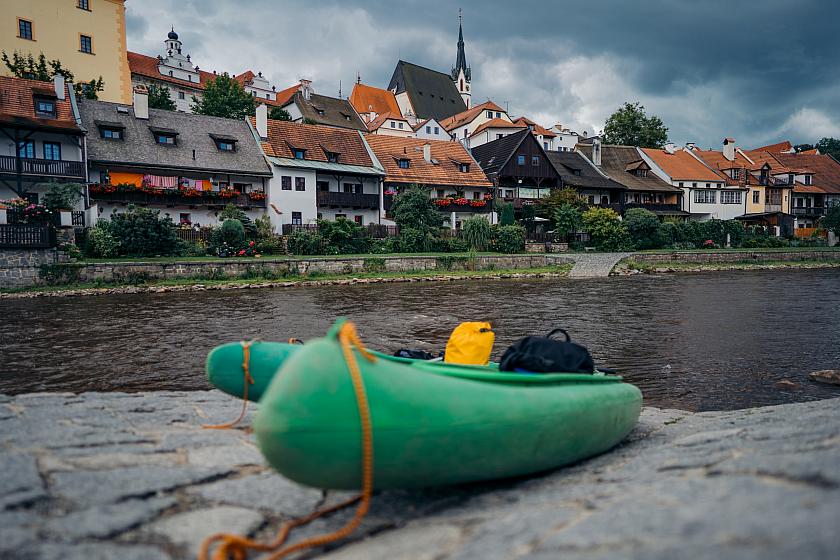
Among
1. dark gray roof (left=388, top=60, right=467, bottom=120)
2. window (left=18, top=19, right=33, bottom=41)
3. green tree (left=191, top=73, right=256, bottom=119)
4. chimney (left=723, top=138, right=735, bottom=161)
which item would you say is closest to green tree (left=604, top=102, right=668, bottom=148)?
chimney (left=723, top=138, right=735, bottom=161)

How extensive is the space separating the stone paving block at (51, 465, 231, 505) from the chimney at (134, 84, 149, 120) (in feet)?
121

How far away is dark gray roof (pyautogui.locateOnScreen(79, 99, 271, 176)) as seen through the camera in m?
32.3

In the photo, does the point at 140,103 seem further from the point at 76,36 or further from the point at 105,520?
the point at 105,520

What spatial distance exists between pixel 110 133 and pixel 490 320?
29.0m

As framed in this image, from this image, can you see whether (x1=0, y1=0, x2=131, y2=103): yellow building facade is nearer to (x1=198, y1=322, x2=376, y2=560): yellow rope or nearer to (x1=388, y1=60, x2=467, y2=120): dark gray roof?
(x1=388, y1=60, x2=467, y2=120): dark gray roof

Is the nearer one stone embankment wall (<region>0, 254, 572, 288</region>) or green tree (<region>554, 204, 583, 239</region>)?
stone embankment wall (<region>0, 254, 572, 288</region>)

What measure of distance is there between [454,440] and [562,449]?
1.21 m

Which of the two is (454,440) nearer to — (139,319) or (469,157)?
(139,319)

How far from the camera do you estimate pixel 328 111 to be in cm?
6331

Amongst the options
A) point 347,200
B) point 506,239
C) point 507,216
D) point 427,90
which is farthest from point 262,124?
point 427,90

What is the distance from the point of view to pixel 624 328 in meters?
13.9

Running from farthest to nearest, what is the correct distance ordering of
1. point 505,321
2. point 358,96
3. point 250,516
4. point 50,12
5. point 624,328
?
1. point 358,96
2. point 50,12
3. point 505,321
4. point 624,328
5. point 250,516

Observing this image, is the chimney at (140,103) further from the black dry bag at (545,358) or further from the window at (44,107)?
the black dry bag at (545,358)

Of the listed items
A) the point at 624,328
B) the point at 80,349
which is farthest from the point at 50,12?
the point at 624,328
